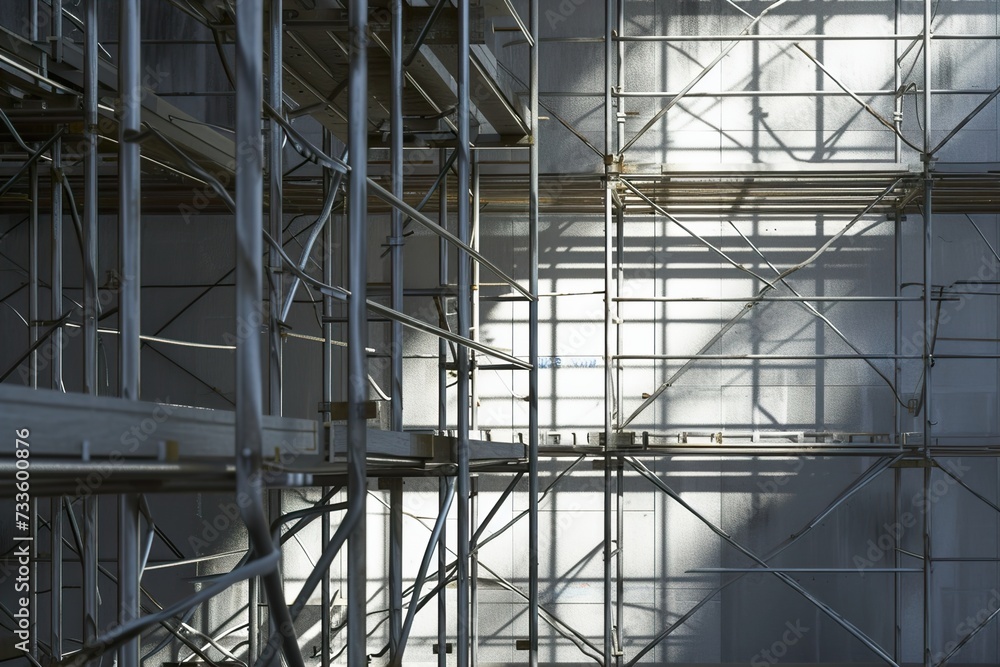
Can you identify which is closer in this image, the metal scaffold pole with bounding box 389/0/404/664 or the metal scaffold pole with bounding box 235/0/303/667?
the metal scaffold pole with bounding box 235/0/303/667

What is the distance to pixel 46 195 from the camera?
29.1 ft

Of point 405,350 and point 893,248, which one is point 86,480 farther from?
point 893,248

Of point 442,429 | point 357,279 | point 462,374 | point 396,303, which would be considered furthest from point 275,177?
point 442,429

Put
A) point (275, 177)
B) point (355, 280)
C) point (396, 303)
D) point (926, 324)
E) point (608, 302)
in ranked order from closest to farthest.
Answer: point (355, 280) < point (396, 303) < point (275, 177) < point (926, 324) < point (608, 302)

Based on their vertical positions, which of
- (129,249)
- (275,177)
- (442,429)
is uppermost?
(275,177)

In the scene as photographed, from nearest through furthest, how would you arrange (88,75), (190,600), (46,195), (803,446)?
(190,600)
(88,75)
(803,446)
(46,195)

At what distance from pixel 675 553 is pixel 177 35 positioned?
611 cm

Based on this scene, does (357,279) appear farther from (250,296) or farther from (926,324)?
(926,324)

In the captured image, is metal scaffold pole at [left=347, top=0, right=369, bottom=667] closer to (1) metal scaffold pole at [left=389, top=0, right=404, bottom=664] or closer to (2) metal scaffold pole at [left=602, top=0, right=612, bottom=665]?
(1) metal scaffold pole at [left=389, top=0, right=404, bottom=664]

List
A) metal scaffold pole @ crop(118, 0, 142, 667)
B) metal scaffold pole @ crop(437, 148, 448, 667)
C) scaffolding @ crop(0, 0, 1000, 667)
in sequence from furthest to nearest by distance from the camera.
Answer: metal scaffold pole @ crop(437, 148, 448, 667) → metal scaffold pole @ crop(118, 0, 142, 667) → scaffolding @ crop(0, 0, 1000, 667)

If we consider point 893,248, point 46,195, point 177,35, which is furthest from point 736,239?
point 46,195

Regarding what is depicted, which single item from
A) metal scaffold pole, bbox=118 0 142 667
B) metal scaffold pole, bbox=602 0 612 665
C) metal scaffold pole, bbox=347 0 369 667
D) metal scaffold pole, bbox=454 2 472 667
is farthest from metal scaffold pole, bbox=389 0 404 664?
metal scaffold pole, bbox=602 0 612 665

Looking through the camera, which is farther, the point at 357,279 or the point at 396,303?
the point at 396,303

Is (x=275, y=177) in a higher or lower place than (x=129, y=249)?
higher
